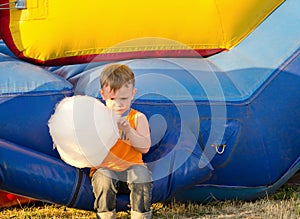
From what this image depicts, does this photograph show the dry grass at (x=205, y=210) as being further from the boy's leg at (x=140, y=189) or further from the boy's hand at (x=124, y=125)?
the boy's hand at (x=124, y=125)

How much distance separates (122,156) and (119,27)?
0.71 m

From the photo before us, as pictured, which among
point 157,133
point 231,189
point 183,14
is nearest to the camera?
point 157,133

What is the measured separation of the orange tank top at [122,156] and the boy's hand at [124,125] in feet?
0.18

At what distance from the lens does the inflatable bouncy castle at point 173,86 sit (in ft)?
7.77

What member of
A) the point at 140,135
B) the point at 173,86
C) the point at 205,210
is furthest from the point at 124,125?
the point at 205,210

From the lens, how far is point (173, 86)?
8.49ft

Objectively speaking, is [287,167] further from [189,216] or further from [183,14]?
[183,14]

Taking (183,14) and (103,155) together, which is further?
(183,14)

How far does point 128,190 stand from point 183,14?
0.90 meters

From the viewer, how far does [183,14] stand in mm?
2865

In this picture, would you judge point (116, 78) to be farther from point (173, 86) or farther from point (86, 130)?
point (173, 86)

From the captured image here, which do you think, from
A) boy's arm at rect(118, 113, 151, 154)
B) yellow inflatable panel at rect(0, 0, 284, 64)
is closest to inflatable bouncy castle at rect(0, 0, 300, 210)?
yellow inflatable panel at rect(0, 0, 284, 64)

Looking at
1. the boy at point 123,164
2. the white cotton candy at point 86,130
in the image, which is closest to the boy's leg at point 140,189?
the boy at point 123,164

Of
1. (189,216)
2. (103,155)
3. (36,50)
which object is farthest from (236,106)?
(36,50)
